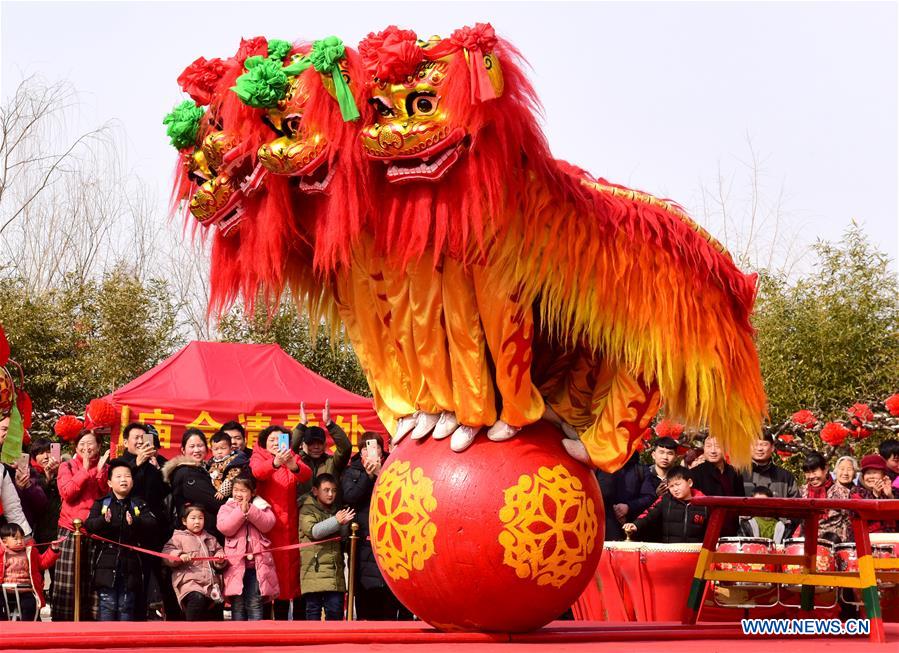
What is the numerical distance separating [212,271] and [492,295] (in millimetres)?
1038

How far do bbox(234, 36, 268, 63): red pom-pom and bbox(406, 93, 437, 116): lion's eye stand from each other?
55 centimetres

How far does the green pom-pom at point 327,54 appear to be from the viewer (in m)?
3.86

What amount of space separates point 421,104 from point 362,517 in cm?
395

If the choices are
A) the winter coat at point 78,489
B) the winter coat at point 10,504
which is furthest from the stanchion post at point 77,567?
the winter coat at point 10,504

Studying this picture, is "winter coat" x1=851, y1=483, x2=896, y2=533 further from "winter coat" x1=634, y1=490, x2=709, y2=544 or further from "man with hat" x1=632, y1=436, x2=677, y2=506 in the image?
"man with hat" x1=632, y1=436, x2=677, y2=506

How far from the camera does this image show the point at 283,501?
288 inches

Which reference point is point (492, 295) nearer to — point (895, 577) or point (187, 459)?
point (895, 577)

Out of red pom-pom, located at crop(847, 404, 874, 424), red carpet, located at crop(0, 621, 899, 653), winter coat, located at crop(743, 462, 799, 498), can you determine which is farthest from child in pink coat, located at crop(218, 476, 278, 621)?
red pom-pom, located at crop(847, 404, 874, 424)

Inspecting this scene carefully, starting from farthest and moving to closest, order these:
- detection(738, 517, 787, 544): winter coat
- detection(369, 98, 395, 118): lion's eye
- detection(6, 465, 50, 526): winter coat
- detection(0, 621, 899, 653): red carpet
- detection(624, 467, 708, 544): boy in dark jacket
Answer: detection(6, 465, 50, 526): winter coat < detection(738, 517, 787, 544): winter coat < detection(624, 467, 708, 544): boy in dark jacket < detection(369, 98, 395, 118): lion's eye < detection(0, 621, 899, 653): red carpet

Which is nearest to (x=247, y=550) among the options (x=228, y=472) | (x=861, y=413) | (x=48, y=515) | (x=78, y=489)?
(x=228, y=472)

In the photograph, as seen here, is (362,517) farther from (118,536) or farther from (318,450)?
(118,536)

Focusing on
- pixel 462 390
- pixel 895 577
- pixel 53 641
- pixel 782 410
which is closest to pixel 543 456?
pixel 462 390

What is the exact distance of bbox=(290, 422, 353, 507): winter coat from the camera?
25.1ft

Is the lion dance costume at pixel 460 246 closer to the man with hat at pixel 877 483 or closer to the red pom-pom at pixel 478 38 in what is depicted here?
the red pom-pom at pixel 478 38
